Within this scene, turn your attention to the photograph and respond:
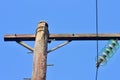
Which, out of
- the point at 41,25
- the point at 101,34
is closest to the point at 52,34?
the point at 41,25

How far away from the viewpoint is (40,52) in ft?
22.7

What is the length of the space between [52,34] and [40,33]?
0.41 m

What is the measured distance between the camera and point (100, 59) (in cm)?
754

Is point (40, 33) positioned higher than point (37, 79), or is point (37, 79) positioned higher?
point (40, 33)

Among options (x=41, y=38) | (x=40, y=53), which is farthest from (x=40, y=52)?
(x=41, y=38)

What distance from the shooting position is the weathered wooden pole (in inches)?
258

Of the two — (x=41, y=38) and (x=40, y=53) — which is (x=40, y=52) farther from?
(x=41, y=38)

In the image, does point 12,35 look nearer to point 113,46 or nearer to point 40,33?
point 40,33

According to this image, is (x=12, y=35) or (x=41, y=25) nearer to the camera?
(x=41, y=25)

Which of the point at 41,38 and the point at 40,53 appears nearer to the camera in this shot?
the point at 40,53

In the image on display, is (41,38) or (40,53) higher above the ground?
(41,38)

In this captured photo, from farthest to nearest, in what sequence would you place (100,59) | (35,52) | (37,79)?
(100,59) → (35,52) → (37,79)

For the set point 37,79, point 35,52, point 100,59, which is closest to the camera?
point 37,79

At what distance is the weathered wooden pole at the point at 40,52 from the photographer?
655 cm
